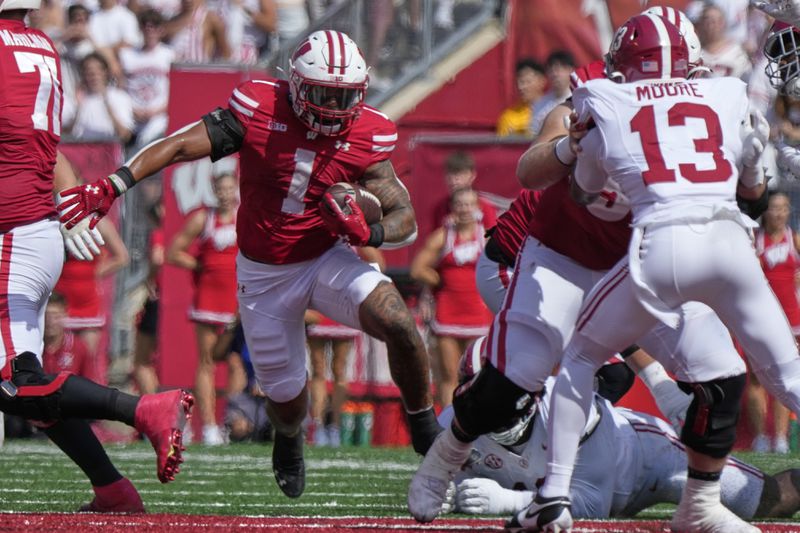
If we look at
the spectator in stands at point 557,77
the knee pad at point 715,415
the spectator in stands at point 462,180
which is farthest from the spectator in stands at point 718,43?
the knee pad at point 715,415

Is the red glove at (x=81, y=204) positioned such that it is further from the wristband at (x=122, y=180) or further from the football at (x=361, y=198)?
the football at (x=361, y=198)

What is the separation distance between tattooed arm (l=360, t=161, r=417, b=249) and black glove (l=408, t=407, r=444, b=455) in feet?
2.30

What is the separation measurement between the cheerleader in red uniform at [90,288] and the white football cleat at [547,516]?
6.27m

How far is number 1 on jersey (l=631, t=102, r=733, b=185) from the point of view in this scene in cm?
445

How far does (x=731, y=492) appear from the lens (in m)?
5.40

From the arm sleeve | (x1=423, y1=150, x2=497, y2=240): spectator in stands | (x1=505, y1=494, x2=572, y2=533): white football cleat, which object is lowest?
(x1=505, y1=494, x2=572, y2=533): white football cleat

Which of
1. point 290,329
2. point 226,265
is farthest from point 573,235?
point 226,265

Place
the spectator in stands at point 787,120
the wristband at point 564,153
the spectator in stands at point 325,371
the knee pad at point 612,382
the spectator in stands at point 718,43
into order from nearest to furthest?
the wristband at point 564,153
the knee pad at point 612,382
the spectator in stands at point 787,120
the spectator in stands at point 325,371
the spectator in stands at point 718,43

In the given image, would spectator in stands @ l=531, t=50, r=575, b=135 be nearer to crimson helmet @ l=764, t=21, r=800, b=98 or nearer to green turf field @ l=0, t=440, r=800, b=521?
green turf field @ l=0, t=440, r=800, b=521

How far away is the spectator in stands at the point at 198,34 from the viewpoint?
12.4 meters

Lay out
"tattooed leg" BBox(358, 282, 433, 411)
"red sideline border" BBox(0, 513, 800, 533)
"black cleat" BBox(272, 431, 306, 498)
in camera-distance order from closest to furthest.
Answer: "red sideline border" BBox(0, 513, 800, 533), "tattooed leg" BBox(358, 282, 433, 411), "black cleat" BBox(272, 431, 306, 498)

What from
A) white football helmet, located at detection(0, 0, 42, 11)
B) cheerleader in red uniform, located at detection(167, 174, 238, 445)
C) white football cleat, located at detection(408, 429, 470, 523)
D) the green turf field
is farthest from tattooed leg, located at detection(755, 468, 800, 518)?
cheerleader in red uniform, located at detection(167, 174, 238, 445)

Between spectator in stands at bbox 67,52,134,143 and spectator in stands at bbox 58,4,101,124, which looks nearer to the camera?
spectator in stands at bbox 67,52,134,143

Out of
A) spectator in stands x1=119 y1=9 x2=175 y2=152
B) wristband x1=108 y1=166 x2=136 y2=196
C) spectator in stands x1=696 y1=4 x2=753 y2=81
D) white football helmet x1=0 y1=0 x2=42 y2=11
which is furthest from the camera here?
spectator in stands x1=119 y1=9 x2=175 y2=152
